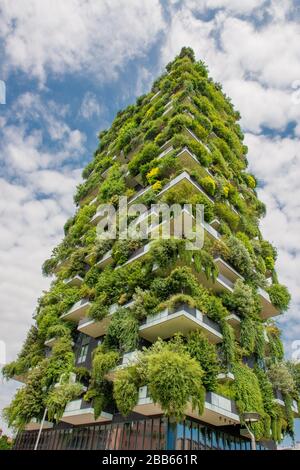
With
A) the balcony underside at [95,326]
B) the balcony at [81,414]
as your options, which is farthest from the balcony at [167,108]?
the balcony at [81,414]

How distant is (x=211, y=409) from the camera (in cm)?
1625

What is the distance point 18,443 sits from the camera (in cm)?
2914

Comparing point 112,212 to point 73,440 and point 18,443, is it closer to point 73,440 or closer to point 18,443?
point 73,440

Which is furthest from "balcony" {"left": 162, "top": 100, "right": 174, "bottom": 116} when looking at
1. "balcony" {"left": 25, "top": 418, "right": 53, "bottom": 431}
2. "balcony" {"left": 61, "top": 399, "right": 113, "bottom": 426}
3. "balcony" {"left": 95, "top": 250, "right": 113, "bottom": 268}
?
"balcony" {"left": 25, "top": 418, "right": 53, "bottom": 431}

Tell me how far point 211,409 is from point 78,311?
521 inches

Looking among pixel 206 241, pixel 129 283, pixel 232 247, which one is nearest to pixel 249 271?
pixel 232 247

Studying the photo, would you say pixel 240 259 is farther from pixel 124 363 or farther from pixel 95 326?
pixel 95 326

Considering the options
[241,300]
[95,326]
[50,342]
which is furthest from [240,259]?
[50,342]

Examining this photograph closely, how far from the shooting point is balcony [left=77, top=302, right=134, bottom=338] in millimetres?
22266

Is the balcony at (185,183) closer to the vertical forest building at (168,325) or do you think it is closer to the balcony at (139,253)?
the vertical forest building at (168,325)

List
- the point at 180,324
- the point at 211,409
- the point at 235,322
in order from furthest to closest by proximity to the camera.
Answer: the point at 235,322
the point at 180,324
the point at 211,409

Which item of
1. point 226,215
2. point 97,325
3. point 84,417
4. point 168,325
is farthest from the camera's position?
point 226,215

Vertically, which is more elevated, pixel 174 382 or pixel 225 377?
pixel 225 377

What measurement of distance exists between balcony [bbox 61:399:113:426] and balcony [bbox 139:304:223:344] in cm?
495
